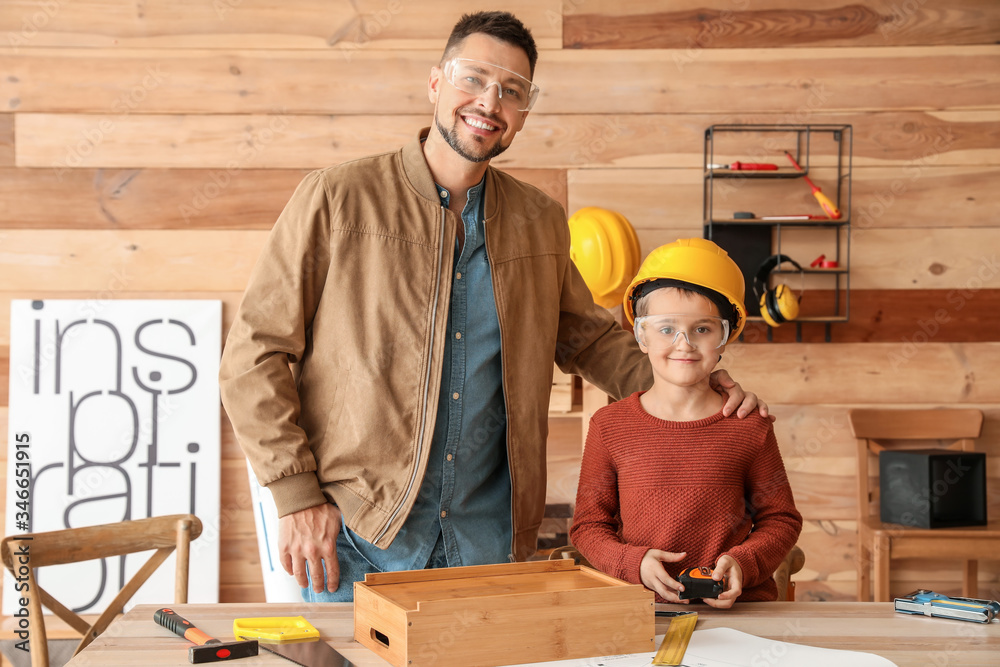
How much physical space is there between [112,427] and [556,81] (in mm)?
1990

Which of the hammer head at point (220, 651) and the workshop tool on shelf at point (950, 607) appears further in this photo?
the workshop tool on shelf at point (950, 607)

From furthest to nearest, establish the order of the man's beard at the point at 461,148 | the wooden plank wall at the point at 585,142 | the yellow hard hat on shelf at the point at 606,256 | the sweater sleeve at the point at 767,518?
the wooden plank wall at the point at 585,142 → the yellow hard hat on shelf at the point at 606,256 → the man's beard at the point at 461,148 → the sweater sleeve at the point at 767,518

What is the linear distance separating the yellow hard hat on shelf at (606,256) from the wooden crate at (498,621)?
5.29 feet

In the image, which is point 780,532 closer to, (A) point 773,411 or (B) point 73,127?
(A) point 773,411

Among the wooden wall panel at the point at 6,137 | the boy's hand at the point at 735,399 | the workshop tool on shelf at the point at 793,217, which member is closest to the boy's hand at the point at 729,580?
the boy's hand at the point at 735,399

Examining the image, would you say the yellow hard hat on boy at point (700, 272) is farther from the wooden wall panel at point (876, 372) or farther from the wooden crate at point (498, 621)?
the wooden wall panel at point (876, 372)

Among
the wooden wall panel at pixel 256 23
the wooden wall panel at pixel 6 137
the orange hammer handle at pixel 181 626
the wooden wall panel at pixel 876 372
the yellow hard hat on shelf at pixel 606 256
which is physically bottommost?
the orange hammer handle at pixel 181 626

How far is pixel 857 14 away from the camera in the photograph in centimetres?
313

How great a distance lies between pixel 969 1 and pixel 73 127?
3.24 meters

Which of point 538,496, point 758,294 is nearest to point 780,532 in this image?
point 538,496

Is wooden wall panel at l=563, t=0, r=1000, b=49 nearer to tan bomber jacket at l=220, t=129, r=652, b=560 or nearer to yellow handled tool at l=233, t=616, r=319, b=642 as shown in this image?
→ tan bomber jacket at l=220, t=129, r=652, b=560

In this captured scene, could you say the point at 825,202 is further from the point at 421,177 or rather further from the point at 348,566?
the point at 348,566

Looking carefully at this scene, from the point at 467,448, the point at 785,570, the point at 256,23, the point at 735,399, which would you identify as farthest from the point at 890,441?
the point at 256,23

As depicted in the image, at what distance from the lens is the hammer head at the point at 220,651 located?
38.8 inches
